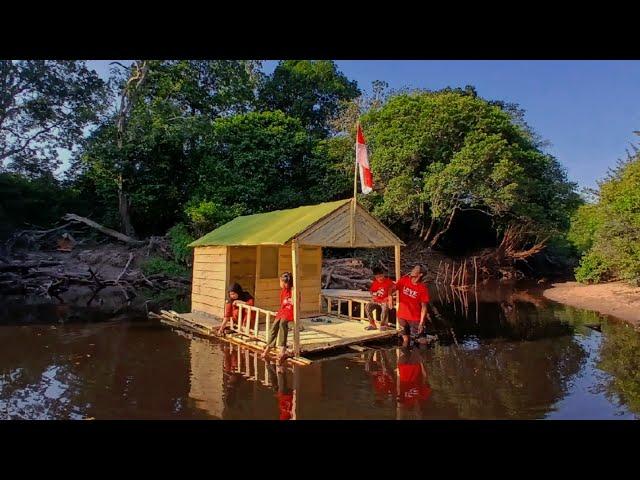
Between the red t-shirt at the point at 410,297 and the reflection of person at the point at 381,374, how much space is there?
3.45 feet

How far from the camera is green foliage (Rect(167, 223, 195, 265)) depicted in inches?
992

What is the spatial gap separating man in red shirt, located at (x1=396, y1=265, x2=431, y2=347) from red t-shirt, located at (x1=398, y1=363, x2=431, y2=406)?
1.45 meters

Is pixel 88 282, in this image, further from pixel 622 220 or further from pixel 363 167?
pixel 622 220

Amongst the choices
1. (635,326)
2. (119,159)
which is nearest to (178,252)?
(119,159)

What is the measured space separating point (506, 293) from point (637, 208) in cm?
914

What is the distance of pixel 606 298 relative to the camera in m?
19.3

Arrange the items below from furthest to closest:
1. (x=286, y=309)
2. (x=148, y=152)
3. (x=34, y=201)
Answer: (x=34, y=201), (x=148, y=152), (x=286, y=309)

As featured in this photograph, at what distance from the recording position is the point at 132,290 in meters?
20.4

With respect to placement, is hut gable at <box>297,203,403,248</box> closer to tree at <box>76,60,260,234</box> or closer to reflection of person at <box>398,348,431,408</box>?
reflection of person at <box>398,348,431,408</box>

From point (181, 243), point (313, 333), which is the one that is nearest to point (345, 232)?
point (313, 333)

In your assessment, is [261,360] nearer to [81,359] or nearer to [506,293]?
[81,359]

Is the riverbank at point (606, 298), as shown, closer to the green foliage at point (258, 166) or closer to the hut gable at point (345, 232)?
the hut gable at point (345, 232)

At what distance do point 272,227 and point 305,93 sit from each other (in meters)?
31.7

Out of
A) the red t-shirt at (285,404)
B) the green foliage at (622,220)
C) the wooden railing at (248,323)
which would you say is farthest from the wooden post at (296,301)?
the green foliage at (622,220)
